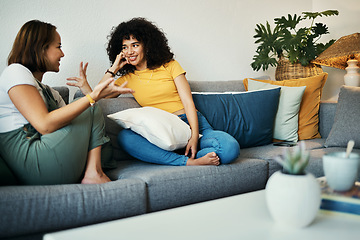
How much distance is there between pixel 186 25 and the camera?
2.88 m

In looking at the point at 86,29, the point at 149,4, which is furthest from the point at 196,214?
the point at 149,4

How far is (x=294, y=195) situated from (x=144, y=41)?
1656 mm

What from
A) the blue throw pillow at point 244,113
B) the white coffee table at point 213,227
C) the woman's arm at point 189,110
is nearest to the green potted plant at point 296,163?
the white coffee table at point 213,227

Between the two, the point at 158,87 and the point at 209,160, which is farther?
the point at 158,87

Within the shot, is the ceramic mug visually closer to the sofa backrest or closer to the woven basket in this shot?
the sofa backrest

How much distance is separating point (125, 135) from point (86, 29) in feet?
3.01

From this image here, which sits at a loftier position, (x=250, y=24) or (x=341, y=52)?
(x=250, y=24)

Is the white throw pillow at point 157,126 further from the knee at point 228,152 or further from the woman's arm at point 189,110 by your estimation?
the knee at point 228,152

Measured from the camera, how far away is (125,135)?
6.26ft

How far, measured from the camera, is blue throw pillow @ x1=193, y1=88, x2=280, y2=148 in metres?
2.32

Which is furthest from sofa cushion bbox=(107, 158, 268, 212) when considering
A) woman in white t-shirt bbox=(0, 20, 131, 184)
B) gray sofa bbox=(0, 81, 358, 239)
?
woman in white t-shirt bbox=(0, 20, 131, 184)

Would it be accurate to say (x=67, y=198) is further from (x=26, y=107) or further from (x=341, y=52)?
(x=341, y=52)

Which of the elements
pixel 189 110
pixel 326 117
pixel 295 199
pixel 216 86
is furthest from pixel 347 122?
pixel 295 199

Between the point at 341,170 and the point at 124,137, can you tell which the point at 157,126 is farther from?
the point at 341,170
